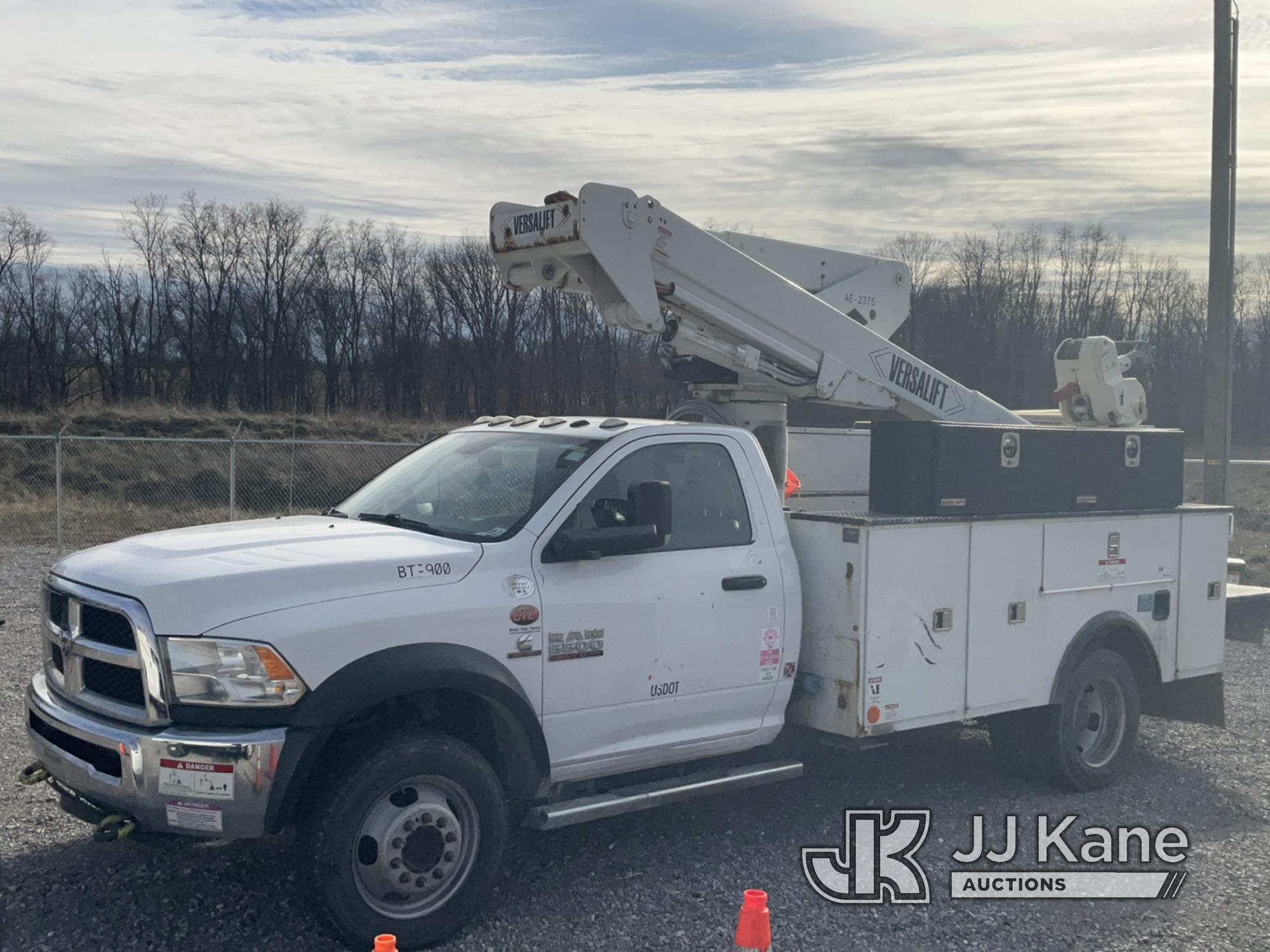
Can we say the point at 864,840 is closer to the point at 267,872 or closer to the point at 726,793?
the point at 726,793

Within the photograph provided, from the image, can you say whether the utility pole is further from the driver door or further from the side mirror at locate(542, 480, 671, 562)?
the side mirror at locate(542, 480, 671, 562)

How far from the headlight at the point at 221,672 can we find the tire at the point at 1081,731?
Answer: 14.8 feet

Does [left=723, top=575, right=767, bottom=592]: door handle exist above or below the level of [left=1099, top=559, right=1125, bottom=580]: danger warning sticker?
above

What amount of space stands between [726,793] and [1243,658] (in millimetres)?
7442

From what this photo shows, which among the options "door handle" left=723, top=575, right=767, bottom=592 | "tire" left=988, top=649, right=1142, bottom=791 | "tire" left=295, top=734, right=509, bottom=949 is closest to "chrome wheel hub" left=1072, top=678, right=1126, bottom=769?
"tire" left=988, top=649, right=1142, bottom=791

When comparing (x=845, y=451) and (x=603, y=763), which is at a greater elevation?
(x=845, y=451)

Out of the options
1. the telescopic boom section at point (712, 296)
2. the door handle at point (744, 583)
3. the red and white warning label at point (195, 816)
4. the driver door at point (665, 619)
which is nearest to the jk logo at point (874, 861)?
the driver door at point (665, 619)

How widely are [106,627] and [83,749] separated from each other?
465 millimetres

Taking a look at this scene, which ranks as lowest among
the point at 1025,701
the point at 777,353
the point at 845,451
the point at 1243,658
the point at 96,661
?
the point at 1243,658

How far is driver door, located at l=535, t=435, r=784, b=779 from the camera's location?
200 inches

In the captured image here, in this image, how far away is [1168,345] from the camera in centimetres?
6475

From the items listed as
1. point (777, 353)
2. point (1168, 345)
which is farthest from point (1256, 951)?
point (1168, 345)

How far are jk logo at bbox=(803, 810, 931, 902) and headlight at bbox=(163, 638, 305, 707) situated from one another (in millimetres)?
2729

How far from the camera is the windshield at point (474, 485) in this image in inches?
210
